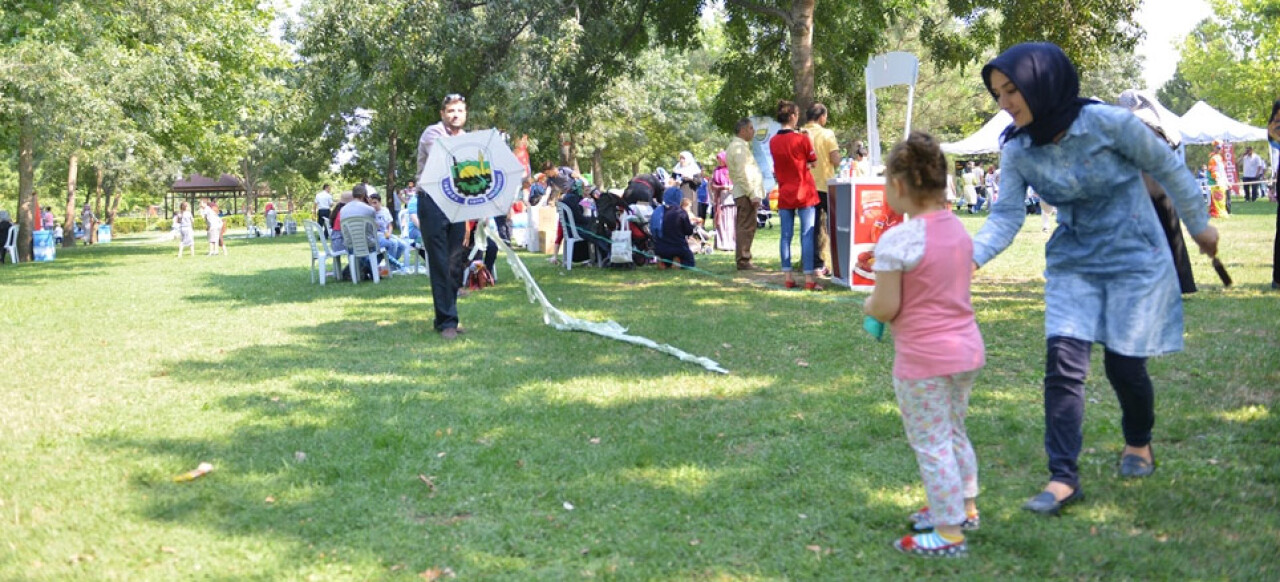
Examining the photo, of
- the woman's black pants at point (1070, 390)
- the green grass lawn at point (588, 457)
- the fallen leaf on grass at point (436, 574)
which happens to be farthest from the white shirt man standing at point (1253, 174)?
the fallen leaf on grass at point (436, 574)

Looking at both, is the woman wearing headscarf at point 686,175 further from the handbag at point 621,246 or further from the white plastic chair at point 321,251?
the white plastic chair at point 321,251

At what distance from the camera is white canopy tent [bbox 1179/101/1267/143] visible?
30.1 meters

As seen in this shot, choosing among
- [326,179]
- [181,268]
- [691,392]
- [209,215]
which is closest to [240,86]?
[209,215]

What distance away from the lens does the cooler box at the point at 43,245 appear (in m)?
30.2

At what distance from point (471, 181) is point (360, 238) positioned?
6592 millimetres

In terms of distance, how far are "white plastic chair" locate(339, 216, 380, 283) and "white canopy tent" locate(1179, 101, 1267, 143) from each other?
2359cm

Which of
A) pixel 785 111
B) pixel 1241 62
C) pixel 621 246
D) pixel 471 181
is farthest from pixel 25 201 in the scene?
pixel 1241 62

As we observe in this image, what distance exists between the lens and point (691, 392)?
662 cm

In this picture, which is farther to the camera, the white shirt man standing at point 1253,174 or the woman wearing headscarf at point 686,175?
the white shirt man standing at point 1253,174

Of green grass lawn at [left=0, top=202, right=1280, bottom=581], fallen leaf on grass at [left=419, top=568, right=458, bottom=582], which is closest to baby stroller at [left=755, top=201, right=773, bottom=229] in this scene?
green grass lawn at [left=0, top=202, right=1280, bottom=581]

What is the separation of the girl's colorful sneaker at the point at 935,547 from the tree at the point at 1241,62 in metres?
46.9

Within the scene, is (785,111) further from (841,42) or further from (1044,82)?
(1044,82)

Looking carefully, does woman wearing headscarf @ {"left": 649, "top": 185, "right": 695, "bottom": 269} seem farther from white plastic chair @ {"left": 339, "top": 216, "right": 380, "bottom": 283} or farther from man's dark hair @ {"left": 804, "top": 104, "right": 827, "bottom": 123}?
white plastic chair @ {"left": 339, "top": 216, "right": 380, "bottom": 283}

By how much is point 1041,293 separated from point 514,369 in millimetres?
6079
